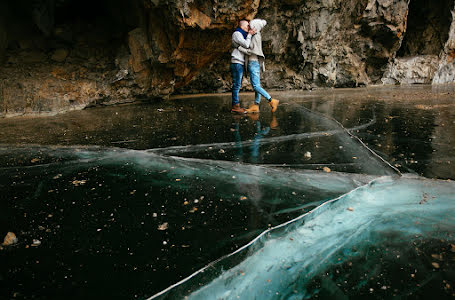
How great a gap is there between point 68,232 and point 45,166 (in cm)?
116

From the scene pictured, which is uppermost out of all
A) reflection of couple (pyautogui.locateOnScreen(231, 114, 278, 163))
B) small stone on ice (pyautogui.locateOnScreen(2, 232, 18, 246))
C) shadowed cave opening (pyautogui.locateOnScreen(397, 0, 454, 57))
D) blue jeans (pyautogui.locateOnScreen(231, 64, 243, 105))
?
shadowed cave opening (pyautogui.locateOnScreen(397, 0, 454, 57))

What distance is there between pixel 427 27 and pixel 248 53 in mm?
9706

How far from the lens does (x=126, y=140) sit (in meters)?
3.03

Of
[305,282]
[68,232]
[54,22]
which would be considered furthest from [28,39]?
[305,282]

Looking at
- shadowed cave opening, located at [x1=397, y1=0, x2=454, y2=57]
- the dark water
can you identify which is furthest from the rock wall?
the dark water

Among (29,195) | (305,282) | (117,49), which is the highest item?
(117,49)

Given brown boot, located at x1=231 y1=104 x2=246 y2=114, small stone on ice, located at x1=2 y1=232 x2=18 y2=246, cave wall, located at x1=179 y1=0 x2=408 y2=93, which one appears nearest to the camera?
small stone on ice, located at x1=2 y1=232 x2=18 y2=246

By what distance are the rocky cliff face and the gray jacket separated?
1046mm

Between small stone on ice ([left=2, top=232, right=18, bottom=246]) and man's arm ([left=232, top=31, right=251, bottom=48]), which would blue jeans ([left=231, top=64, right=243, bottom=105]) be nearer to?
man's arm ([left=232, top=31, right=251, bottom=48])

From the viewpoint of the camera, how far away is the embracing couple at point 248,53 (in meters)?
4.27

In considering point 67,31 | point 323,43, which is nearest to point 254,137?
point 67,31

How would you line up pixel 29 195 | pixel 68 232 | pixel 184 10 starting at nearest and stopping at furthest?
pixel 68 232
pixel 29 195
pixel 184 10

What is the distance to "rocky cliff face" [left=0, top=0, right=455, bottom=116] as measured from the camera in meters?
4.77

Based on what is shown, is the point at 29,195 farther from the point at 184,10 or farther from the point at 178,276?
the point at 184,10
